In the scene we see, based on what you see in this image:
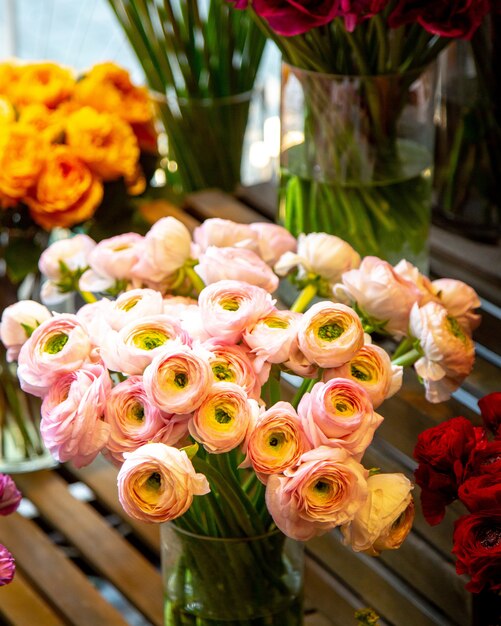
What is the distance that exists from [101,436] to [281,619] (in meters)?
0.23

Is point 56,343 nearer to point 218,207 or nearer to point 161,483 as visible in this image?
point 161,483

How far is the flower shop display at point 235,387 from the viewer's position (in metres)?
0.64

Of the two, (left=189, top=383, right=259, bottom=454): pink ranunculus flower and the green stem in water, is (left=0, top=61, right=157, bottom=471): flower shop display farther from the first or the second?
(left=189, top=383, right=259, bottom=454): pink ranunculus flower

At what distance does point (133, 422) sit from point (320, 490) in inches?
4.7

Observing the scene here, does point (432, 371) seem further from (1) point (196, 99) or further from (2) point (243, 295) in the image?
(1) point (196, 99)

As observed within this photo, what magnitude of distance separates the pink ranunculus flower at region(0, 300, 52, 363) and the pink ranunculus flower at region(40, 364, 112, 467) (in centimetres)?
11

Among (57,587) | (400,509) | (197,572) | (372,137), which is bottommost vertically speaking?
(57,587)

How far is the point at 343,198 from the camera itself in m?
1.03

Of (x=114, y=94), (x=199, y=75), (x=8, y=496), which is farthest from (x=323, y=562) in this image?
(x=199, y=75)

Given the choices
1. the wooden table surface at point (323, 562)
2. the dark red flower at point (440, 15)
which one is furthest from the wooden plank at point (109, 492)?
the dark red flower at point (440, 15)

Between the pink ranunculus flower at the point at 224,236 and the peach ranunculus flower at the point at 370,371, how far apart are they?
166 millimetres

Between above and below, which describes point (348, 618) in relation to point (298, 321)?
below

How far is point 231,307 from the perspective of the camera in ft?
2.30

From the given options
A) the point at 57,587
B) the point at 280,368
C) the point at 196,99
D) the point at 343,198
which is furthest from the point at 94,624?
the point at 196,99
